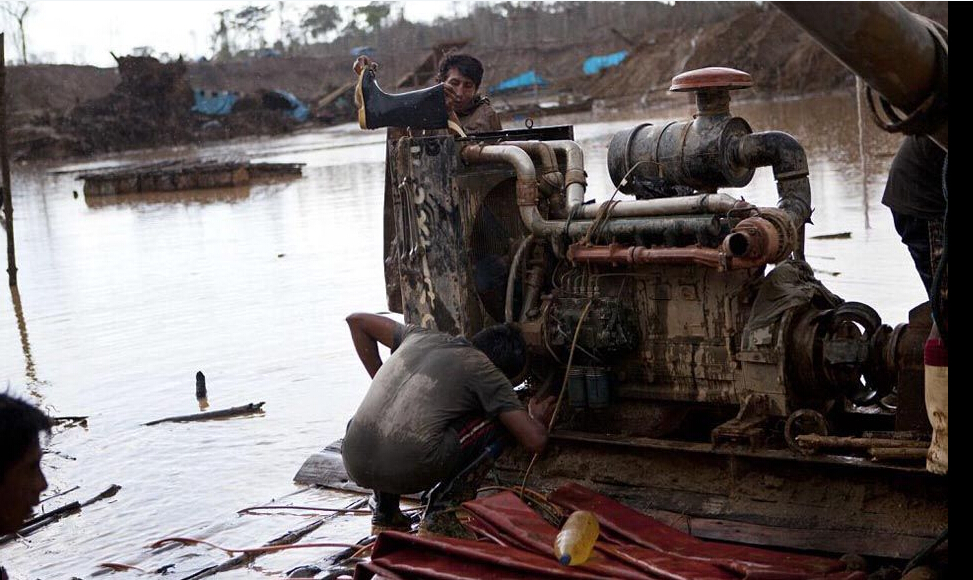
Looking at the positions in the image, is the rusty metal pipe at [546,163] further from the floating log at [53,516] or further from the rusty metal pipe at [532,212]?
the floating log at [53,516]

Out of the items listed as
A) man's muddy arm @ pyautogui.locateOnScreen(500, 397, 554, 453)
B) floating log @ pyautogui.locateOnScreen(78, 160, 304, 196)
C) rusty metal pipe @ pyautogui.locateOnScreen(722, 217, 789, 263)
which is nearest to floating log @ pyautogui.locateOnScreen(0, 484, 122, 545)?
man's muddy arm @ pyautogui.locateOnScreen(500, 397, 554, 453)

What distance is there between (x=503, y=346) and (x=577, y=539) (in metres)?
1.51

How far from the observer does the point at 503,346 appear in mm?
6074

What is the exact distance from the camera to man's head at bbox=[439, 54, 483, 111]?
7758 mm

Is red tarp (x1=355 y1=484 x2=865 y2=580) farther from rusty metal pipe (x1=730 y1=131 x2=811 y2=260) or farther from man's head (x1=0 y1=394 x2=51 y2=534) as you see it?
man's head (x1=0 y1=394 x2=51 y2=534)

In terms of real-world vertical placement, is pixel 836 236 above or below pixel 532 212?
below

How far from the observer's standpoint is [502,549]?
491 cm

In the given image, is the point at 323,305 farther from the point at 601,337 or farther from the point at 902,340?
the point at 902,340

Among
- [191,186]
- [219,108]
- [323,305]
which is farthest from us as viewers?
[219,108]

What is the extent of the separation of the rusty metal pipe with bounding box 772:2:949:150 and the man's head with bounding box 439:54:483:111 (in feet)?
14.9

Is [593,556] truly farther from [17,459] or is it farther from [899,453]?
[17,459]

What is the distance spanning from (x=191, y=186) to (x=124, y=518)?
24.3 metres

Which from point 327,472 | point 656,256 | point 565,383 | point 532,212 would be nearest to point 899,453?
point 656,256

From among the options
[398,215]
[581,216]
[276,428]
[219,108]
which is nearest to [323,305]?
[276,428]
